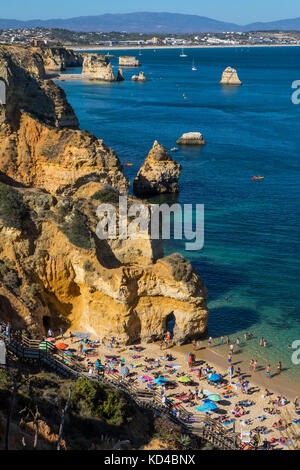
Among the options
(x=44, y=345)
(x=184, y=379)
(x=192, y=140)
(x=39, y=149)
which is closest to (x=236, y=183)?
(x=192, y=140)

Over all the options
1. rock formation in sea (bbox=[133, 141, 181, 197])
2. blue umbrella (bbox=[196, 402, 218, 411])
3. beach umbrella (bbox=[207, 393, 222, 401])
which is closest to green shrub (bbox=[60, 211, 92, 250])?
beach umbrella (bbox=[207, 393, 222, 401])

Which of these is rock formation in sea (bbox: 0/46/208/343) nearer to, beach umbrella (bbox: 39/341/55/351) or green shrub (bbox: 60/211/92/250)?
green shrub (bbox: 60/211/92/250)

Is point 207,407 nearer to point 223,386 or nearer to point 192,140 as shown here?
point 223,386

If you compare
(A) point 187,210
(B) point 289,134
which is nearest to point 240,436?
(A) point 187,210

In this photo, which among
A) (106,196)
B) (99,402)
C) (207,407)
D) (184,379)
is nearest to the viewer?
(99,402)

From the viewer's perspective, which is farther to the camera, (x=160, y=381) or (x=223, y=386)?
(x=223, y=386)

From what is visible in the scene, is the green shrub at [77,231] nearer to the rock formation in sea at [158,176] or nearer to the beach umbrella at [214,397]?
the beach umbrella at [214,397]

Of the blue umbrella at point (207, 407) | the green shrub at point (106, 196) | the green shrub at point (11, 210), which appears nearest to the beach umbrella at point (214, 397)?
the blue umbrella at point (207, 407)
